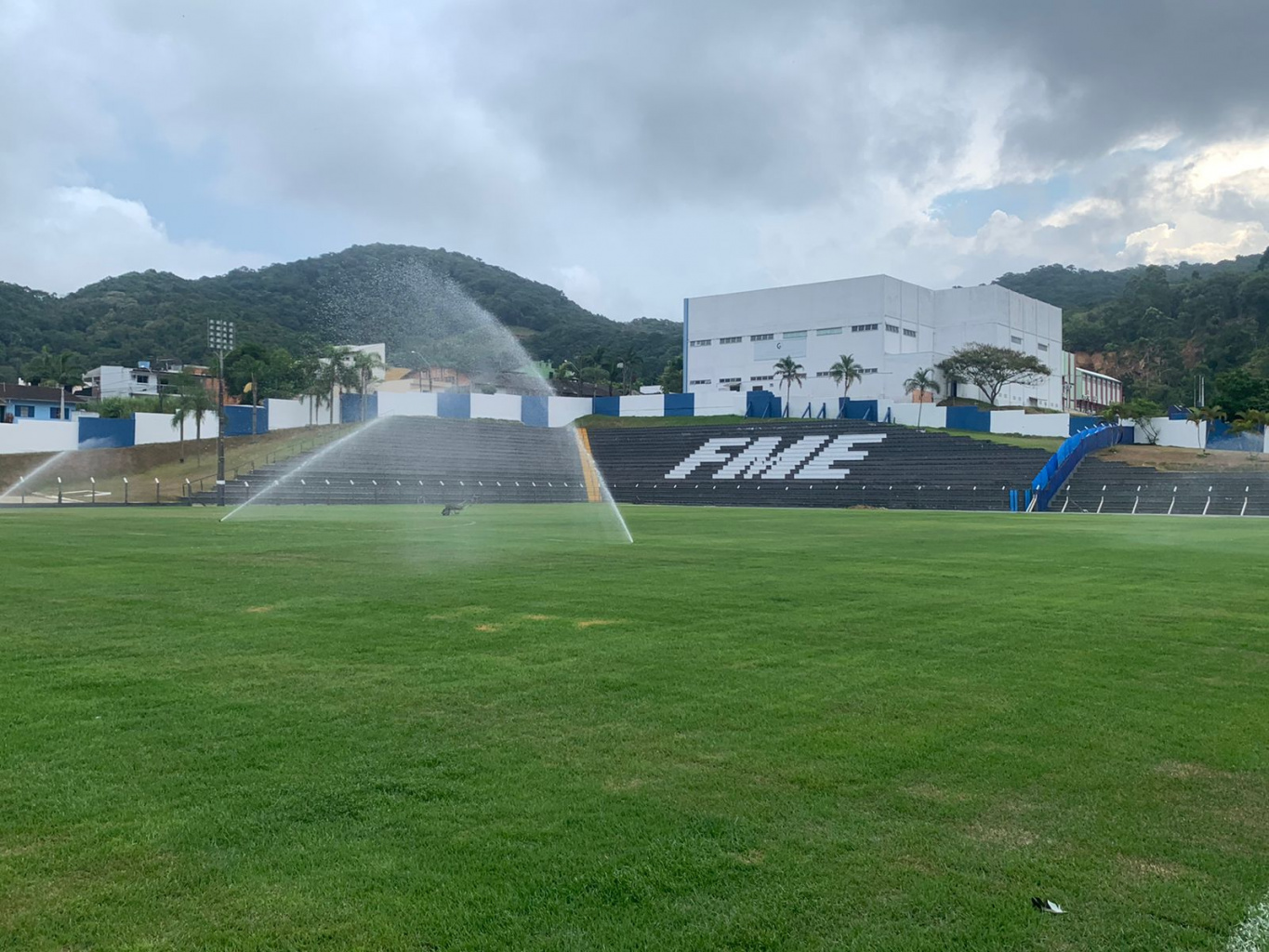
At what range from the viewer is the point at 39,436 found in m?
64.9

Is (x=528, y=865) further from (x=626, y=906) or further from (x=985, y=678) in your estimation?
(x=985, y=678)

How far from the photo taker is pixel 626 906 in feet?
11.8

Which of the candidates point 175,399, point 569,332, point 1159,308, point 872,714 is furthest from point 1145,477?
point 1159,308

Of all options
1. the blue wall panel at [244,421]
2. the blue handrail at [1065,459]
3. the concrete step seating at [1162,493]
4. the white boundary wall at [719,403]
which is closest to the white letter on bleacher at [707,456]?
the white boundary wall at [719,403]

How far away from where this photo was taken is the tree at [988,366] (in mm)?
91625

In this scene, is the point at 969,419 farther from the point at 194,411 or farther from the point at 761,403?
the point at 194,411

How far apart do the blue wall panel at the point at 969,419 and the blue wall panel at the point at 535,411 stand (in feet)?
116

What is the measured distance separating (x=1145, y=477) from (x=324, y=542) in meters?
46.6

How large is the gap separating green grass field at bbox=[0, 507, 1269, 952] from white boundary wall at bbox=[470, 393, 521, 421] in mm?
70348

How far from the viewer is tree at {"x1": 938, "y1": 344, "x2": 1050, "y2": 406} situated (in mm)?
91625

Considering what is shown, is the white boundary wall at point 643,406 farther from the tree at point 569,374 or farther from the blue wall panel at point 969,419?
the blue wall panel at point 969,419

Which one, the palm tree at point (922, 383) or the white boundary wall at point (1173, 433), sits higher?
the palm tree at point (922, 383)

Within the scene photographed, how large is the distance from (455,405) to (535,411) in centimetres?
745

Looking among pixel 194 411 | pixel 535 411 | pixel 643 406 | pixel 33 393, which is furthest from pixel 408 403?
pixel 33 393
